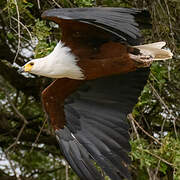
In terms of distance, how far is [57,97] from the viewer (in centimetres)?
493

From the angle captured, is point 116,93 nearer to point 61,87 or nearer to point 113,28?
point 61,87

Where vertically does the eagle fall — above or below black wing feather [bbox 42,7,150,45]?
below

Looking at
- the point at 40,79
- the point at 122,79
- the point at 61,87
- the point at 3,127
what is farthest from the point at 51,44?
the point at 3,127

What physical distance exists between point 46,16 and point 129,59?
0.86 meters

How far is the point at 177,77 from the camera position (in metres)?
5.88

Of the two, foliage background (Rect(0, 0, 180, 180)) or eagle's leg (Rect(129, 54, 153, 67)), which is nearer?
eagle's leg (Rect(129, 54, 153, 67))


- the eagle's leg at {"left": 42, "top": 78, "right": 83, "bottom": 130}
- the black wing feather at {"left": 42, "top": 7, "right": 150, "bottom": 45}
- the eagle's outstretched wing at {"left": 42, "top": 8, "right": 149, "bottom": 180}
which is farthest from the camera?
the eagle's leg at {"left": 42, "top": 78, "right": 83, "bottom": 130}

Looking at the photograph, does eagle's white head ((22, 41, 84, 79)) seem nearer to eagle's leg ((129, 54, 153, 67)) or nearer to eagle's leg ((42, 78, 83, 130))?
eagle's leg ((42, 78, 83, 130))

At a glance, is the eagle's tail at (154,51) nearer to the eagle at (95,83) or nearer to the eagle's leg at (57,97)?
the eagle at (95,83)

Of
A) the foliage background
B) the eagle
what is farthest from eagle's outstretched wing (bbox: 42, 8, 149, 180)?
the foliage background

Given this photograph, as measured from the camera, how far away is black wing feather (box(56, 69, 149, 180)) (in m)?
4.55

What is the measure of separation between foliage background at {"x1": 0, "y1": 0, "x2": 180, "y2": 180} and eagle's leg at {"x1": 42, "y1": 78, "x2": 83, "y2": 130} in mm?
296

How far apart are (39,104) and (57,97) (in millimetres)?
1665

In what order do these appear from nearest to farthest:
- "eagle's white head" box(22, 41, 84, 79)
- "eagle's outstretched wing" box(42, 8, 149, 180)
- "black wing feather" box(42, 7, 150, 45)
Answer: "black wing feather" box(42, 7, 150, 45)
"eagle's outstretched wing" box(42, 8, 149, 180)
"eagle's white head" box(22, 41, 84, 79)
